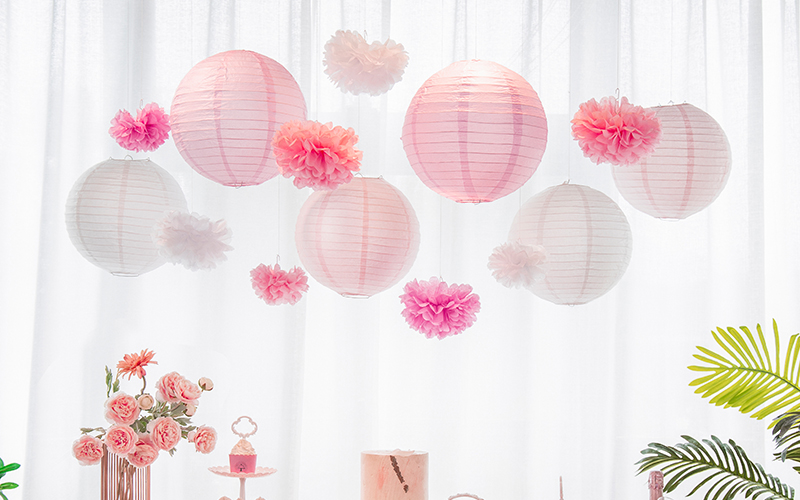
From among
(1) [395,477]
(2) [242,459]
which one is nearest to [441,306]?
(1) [395,477]

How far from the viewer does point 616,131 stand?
4.20 feet

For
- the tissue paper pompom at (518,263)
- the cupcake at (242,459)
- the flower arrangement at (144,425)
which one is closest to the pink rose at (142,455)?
the flower arrangement at (144,425)

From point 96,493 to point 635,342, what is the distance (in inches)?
67.2

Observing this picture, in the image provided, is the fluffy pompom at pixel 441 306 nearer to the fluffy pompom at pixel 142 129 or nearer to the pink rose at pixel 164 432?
the pink rose at pixel 164 432

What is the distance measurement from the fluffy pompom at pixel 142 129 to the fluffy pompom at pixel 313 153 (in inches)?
19.6

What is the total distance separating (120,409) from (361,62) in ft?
2.76

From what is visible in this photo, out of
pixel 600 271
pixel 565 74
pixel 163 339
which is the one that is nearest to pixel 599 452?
pixel 600 271

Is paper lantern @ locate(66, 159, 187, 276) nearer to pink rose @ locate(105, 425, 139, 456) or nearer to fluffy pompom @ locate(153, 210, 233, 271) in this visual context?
fluffy pompom @ locate(153, 210, 233, 271)

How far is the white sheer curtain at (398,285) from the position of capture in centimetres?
216

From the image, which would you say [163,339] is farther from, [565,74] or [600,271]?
[565,74]

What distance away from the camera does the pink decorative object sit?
1360mm

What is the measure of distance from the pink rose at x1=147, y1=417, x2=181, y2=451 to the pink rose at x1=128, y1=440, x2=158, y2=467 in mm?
16

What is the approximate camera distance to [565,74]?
2.24 meters

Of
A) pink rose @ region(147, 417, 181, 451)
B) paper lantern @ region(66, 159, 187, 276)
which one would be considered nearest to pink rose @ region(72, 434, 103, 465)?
pink rose @ region(147, 417, 181, 451)
